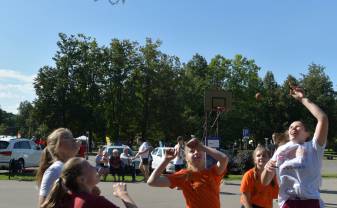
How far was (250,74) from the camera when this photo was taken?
7025cm

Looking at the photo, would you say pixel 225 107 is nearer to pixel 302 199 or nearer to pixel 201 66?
pixel 302 199

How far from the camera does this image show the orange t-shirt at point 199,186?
530 centimetres

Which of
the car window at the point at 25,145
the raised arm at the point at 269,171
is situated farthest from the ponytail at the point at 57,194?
the car window at the point at 25,145

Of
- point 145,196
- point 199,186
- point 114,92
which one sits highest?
point 114,92

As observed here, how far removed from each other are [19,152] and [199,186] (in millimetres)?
21430

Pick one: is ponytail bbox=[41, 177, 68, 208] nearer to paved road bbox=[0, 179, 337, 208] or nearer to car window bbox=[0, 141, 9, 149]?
paved road bbox=[0, 179, 337, 208]

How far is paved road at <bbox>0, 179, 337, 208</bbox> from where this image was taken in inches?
544

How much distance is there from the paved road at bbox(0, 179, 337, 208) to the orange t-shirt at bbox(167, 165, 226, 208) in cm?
828

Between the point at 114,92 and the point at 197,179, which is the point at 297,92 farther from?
the point at 114,92

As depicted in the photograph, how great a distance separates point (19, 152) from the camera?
25328mm

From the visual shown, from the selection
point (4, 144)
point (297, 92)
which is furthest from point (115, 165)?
point (297, 92)

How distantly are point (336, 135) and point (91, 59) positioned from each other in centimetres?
3695

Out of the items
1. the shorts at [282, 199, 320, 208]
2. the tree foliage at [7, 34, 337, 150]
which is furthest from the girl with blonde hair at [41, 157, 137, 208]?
the tree foliage at [7, 34, 337, 150]

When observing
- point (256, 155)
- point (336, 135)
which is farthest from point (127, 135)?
point (256, 155)
